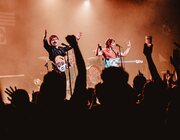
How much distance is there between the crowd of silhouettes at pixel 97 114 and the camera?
2216 millimetres

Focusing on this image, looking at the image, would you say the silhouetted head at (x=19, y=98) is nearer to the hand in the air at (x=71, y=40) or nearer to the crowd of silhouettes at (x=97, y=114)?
the crowd of silhouettes at (x=97, y=114)

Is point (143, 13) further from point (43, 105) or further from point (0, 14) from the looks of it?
point (43, 105)

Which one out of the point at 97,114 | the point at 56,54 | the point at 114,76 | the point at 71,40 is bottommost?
the point at 97,114

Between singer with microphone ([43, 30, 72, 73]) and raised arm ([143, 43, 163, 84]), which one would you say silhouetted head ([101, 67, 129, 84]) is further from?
singer with microphone ([43, 30, 72, 73])

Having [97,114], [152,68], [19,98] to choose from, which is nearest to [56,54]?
[152,68]

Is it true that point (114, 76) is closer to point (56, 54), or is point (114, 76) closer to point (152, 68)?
point (152, 68)

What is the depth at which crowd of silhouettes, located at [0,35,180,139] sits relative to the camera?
87.2 inches

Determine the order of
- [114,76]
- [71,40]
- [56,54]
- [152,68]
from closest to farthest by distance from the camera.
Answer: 1. [114,76]
2. [71,40]
3. [152,68]
4. [56,54]

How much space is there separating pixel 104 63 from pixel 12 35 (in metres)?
3.40

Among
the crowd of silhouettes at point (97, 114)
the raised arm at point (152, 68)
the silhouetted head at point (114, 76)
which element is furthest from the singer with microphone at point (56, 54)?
the silhouetted head at point (114, 76)

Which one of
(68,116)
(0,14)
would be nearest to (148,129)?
(68,116)

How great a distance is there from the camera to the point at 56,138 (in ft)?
7.47

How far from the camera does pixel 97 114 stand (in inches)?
91.9

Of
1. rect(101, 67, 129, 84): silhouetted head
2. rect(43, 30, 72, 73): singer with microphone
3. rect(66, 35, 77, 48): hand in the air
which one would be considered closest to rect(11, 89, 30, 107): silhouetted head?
rect(66, 35, 77, 48): hand in the air
